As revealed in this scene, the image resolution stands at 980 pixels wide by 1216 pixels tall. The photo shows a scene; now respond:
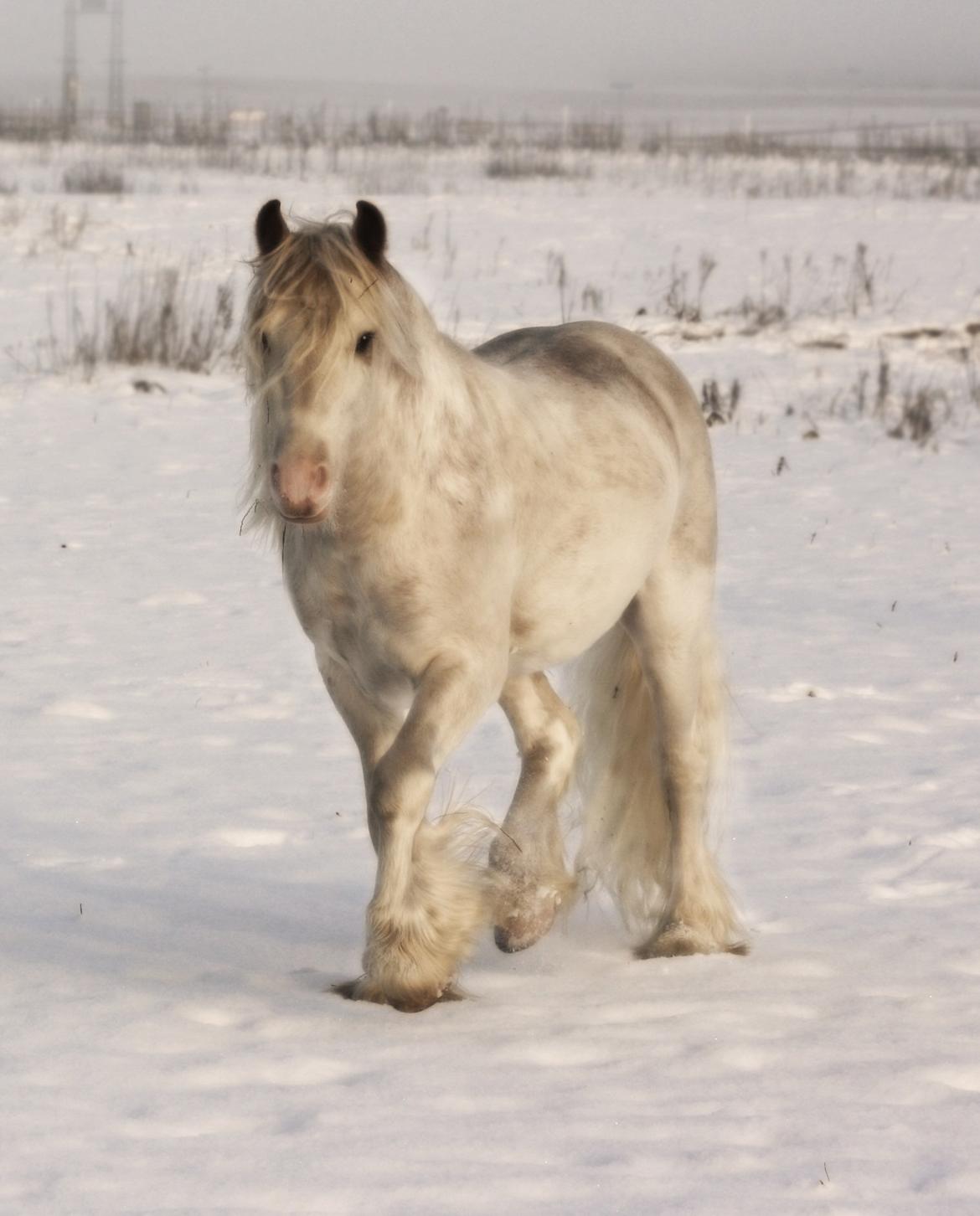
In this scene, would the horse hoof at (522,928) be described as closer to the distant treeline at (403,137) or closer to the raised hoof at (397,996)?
the raised hoof at (397,996)

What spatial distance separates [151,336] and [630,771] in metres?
8.53

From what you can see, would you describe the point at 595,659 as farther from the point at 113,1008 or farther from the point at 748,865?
the point at 113,1008

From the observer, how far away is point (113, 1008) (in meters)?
3.40

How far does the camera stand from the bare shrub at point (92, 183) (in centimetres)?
1950

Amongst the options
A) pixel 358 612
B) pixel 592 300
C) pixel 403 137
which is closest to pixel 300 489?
pixel 358 612

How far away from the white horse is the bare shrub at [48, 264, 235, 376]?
7.83m

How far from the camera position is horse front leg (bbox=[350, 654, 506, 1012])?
3260 mm

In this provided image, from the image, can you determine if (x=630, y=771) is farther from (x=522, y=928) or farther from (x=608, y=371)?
(x=608, y=371)

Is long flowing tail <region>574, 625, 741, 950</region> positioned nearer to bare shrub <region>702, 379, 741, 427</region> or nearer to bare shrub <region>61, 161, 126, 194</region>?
bare shrub <region>702, 379, 741, 427</region>

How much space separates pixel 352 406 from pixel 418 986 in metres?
1.17

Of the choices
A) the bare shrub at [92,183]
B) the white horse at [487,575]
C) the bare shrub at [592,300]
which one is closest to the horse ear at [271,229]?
the white horse at [487,575]

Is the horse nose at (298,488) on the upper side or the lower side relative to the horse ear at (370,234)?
lower

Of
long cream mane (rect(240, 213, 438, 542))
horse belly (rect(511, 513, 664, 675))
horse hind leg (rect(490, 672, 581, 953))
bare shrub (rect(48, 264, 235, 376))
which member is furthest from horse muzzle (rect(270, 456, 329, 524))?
bare shrub (rect(48, 264, 235, 376))

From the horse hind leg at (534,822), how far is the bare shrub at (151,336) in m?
7.82
